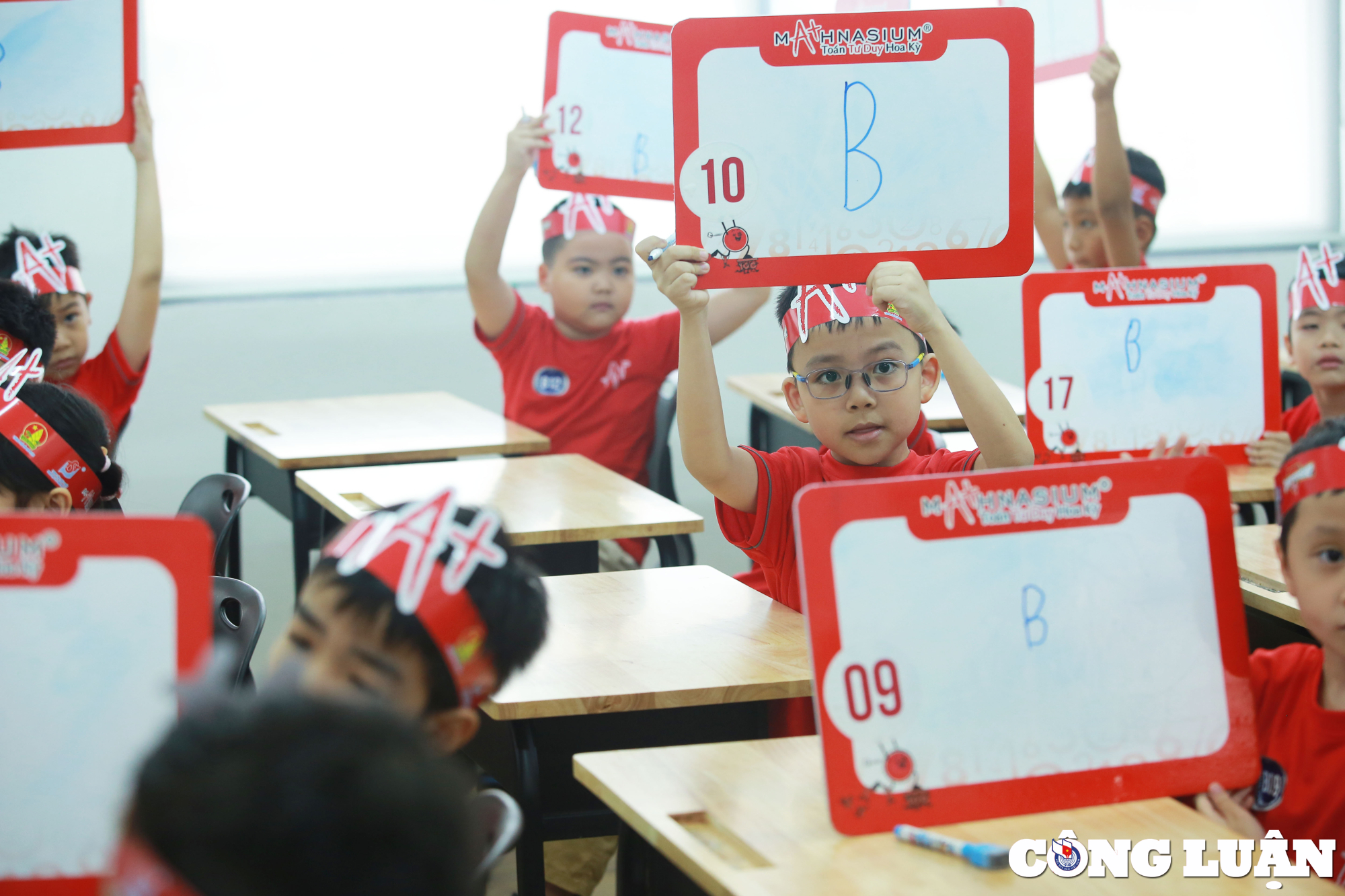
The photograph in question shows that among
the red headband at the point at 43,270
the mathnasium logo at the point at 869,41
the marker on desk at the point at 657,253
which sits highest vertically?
the mathnasium logo at the point at 869,41

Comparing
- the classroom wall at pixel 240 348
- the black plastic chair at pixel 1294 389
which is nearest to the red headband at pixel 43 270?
the classroom wall at pixel 240 348

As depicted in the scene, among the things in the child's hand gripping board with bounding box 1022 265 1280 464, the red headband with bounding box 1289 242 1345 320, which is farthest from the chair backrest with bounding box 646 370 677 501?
the red headband with bounding box 1289 242 1345 320

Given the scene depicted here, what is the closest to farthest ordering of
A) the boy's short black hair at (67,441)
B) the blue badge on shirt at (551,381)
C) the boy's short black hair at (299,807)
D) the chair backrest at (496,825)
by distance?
the boy's short black hair at (299,807) → the chair backrest at (496,825) → the boy's short black hair at (67,441) → the blue badge on shirt at (551,381)

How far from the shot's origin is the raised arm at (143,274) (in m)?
3.04

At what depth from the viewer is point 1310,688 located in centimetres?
137

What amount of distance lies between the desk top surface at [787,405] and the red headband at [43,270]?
1.72 metres

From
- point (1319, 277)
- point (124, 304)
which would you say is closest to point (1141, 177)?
point (1319, 277)

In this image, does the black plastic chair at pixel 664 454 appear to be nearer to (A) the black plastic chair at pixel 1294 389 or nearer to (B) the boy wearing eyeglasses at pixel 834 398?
(B) the boy wearing eyeglasses at pixel 834 398

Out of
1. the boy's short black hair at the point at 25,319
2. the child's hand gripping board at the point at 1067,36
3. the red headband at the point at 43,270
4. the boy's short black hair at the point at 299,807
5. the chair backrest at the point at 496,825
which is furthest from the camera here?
the red headband at the point at 43,270

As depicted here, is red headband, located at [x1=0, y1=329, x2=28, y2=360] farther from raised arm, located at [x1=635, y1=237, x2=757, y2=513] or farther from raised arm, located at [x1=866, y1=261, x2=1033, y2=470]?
raised arm, located at [x1=866, y1=261, x2=1033, y2=470]

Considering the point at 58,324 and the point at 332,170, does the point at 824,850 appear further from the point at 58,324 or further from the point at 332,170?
the point at 332,170

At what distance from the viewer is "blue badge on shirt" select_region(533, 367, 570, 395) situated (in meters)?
3.55

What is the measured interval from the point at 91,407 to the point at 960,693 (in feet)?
4.92

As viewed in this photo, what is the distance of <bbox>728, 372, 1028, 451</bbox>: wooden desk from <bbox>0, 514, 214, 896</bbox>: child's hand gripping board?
7.58ft
